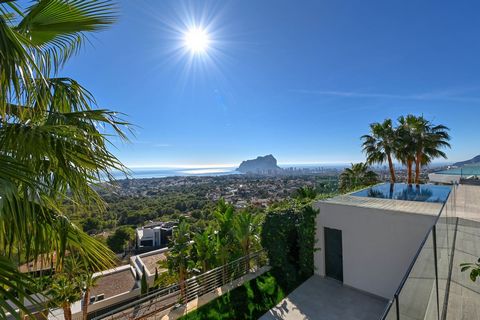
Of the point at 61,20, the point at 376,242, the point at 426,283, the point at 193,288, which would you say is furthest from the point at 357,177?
the point at 61,20

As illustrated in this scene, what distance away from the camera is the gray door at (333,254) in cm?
830

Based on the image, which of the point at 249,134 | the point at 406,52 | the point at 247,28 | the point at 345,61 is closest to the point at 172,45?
the point at 247,28

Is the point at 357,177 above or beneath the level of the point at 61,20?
beneath

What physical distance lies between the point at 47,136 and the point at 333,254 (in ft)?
30.0

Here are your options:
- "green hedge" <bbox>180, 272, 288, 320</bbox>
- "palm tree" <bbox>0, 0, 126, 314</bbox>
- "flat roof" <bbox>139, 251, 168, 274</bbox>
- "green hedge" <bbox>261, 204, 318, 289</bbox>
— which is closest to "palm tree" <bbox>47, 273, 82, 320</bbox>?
"green hedge" <bbox>180, 272, 288, 320</bbox>

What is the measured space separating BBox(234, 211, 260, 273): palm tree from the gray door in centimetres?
287

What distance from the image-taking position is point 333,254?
850 cm

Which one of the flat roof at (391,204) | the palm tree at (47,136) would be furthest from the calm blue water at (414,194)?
the palm tree at (47,136)

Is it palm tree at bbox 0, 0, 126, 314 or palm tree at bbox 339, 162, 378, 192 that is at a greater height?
palm tree at bbox 0, 0, 126, 314

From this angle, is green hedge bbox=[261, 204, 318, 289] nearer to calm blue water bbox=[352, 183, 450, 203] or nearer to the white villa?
the white villa

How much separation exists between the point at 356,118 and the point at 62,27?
88.6 feet

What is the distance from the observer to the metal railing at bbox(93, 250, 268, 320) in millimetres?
6180

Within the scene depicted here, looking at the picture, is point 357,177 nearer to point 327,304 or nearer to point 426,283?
point 327,304

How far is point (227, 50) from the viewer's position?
A: 9602 mm
